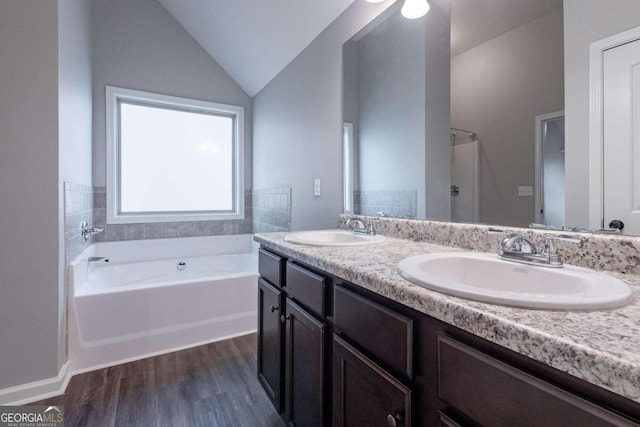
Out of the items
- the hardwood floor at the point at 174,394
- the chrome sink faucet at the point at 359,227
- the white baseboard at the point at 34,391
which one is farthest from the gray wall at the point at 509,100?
the white baseboard at the point at 34,391

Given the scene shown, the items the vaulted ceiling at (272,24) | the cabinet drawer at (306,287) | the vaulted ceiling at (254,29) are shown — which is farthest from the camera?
the vaulted ceiling at (254,29)

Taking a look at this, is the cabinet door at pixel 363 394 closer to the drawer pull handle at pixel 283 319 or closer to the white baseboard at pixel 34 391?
the drawer pull handle at pixel 283 319

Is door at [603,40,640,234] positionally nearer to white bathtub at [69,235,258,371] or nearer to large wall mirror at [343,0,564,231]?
large wall mirror at [343,0,564,231]

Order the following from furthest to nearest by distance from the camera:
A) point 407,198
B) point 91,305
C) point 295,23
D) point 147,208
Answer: point 147,208, point 295,23, point 91,305, point 407,198

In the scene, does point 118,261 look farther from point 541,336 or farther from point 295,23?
point 541,336

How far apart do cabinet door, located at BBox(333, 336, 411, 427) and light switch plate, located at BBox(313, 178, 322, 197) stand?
4.47 feet

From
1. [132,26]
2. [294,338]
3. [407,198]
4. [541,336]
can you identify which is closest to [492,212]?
[407,198]

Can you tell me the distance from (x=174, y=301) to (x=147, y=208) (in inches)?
53.7

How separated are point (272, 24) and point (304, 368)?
2.43 m

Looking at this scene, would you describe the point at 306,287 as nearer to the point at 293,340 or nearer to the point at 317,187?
the point at 293,340

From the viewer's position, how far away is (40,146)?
5.50 ft

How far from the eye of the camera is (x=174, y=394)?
5.72 feet

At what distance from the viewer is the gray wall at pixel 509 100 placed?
3.34 ft

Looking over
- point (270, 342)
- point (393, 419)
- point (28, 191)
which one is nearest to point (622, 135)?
point (393, 419)
